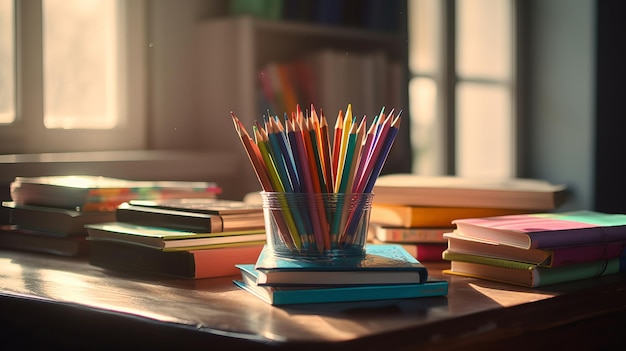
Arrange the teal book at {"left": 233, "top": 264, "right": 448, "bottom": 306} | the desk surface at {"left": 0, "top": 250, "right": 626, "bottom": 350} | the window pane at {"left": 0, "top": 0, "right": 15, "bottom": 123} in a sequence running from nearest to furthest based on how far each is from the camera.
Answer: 1. the desk surface at {"left": 0, "top": 250, "right": 626, "bottom": 350}
2. the teal book at {"left": 233, "top": 264, "right": 448, "bottom": 306}
3. the window pane at {"left": 0, "top": 0, "right": 15, "bottom": 123}

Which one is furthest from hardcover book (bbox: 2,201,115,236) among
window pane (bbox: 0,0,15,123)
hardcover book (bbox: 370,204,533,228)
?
window pane (bbox: 0,0,15,123)

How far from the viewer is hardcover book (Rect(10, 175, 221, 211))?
1344 millimetres

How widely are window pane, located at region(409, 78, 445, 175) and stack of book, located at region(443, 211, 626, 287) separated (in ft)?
6.19

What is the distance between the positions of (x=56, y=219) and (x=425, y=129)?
199 centimetres

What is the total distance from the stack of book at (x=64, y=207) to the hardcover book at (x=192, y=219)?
0.45ft

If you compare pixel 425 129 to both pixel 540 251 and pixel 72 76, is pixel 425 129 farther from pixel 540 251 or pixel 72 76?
pixel 540 251

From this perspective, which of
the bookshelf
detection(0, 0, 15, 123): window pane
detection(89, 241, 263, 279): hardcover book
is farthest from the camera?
the bookshelf

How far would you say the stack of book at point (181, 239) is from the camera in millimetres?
1084

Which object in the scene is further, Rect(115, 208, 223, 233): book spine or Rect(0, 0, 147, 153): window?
Rect(0, 0, 147, 153): window

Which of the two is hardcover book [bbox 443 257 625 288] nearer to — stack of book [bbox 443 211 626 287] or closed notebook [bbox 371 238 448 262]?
stack of book [bbox 443 211 626 287]

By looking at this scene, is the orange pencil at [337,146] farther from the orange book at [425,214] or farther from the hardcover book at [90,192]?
the hardcover book at [90,192]

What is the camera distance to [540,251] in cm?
100

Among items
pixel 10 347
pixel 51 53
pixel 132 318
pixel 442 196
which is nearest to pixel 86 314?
pixel 132 318

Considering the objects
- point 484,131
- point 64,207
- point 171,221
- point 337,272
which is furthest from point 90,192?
point 484,131
